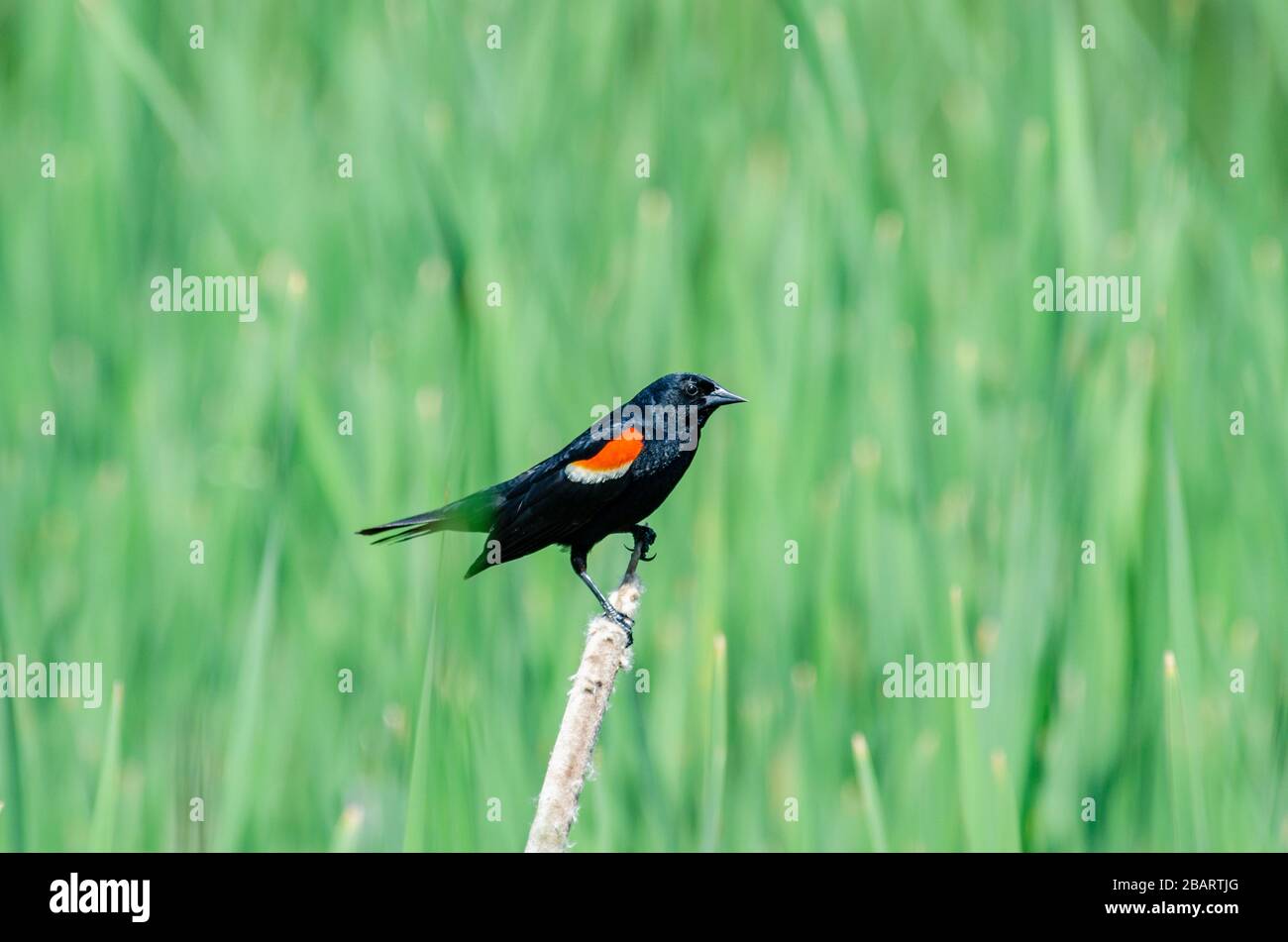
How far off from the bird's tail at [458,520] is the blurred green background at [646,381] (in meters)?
0.17

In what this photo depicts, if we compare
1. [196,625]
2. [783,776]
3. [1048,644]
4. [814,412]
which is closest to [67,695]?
[196,625]

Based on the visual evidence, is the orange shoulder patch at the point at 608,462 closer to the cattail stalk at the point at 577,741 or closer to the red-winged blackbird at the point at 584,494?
the red-winged blackbird at the point at 584,494

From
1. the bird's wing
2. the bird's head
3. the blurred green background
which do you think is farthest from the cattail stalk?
the bird's head

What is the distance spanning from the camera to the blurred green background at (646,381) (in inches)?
113

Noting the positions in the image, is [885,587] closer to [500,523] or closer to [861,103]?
[500,523]

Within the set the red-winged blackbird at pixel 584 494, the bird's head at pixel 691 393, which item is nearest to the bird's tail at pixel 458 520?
the red-winged blackbird at pixel 584 494

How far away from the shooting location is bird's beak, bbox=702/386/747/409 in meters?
2.96

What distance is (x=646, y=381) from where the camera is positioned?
336cm

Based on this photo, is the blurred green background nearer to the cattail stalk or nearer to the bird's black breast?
the bird's black breast

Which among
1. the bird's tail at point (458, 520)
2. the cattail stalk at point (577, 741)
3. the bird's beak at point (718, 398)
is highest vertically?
the bird's beak at point (718, 398)

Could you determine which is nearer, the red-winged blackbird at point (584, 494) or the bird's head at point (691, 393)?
the red-winged blackbird at point (584, 494)

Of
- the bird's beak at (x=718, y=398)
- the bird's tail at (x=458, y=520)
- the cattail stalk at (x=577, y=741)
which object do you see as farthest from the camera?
the bird's beak at (x=718, y=398)

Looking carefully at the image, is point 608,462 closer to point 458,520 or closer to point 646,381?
point 458,520

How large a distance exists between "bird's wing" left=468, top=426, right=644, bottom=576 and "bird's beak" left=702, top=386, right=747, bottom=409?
266mm
